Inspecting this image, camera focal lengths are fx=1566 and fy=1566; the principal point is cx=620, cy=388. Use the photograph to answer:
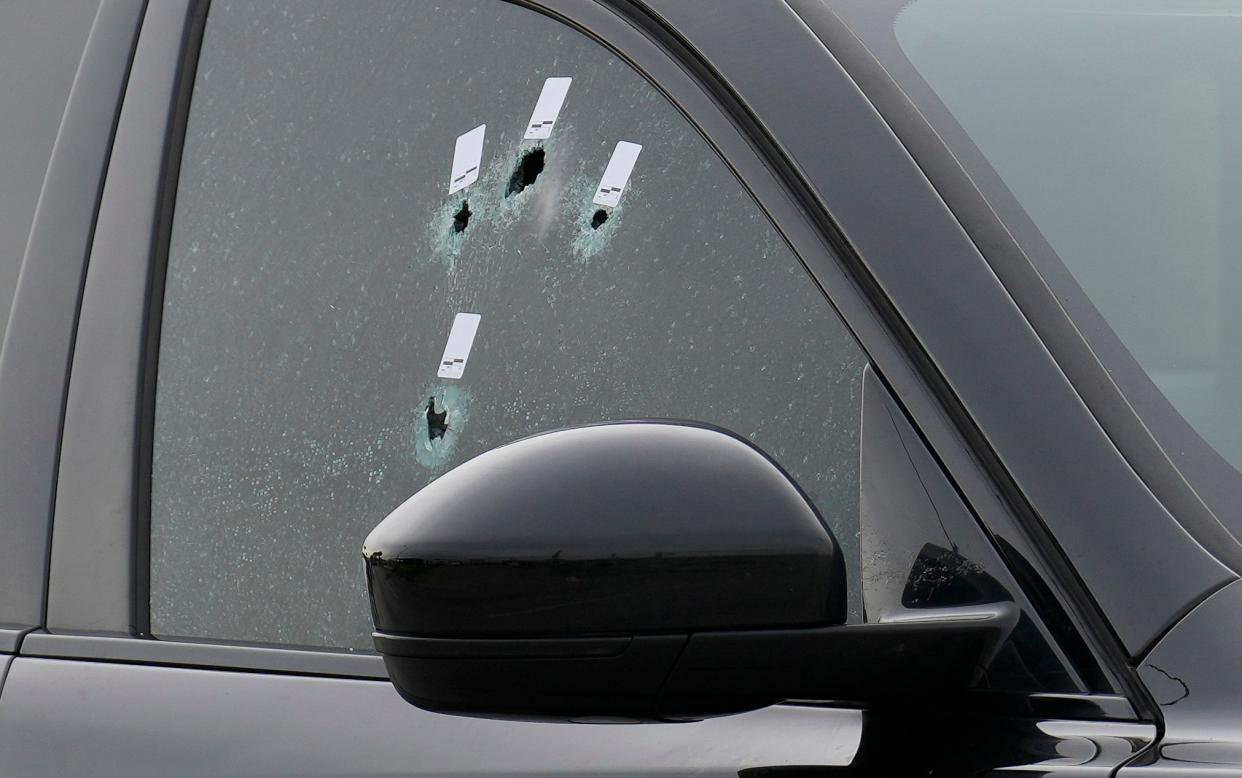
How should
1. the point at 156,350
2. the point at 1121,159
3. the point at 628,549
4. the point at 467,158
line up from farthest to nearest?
1. the point at 156,350
2. the point at 467,158
3. the point at 1121,159
4. the point at 628,549

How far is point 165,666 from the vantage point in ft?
4.55

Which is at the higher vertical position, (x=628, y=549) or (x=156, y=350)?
(x=156, y=350)

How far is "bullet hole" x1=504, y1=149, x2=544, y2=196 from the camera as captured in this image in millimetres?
1340

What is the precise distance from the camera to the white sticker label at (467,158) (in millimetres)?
1384

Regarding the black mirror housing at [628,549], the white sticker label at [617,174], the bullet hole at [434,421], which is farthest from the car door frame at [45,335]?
the black mirror housing at [628,549]

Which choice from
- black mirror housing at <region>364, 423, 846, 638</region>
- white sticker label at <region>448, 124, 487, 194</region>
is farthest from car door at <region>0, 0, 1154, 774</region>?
black mirror housing at <region>364, 423, 846, 638</region>

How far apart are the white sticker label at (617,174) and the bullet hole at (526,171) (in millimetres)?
70

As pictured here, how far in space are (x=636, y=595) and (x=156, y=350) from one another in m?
0.78

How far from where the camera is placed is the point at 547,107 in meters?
1.35

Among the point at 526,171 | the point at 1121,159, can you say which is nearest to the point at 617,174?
the point at 526,171

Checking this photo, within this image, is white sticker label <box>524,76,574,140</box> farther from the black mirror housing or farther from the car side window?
the black mirror housing

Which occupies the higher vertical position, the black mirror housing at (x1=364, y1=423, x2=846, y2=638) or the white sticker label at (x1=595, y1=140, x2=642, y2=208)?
the white sticker label at (x1=595, y1=140, x2=642, y2=208)

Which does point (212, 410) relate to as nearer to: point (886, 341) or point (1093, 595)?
point (886, 341)

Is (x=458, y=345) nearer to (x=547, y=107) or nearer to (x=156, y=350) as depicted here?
(x=547, y=107)
